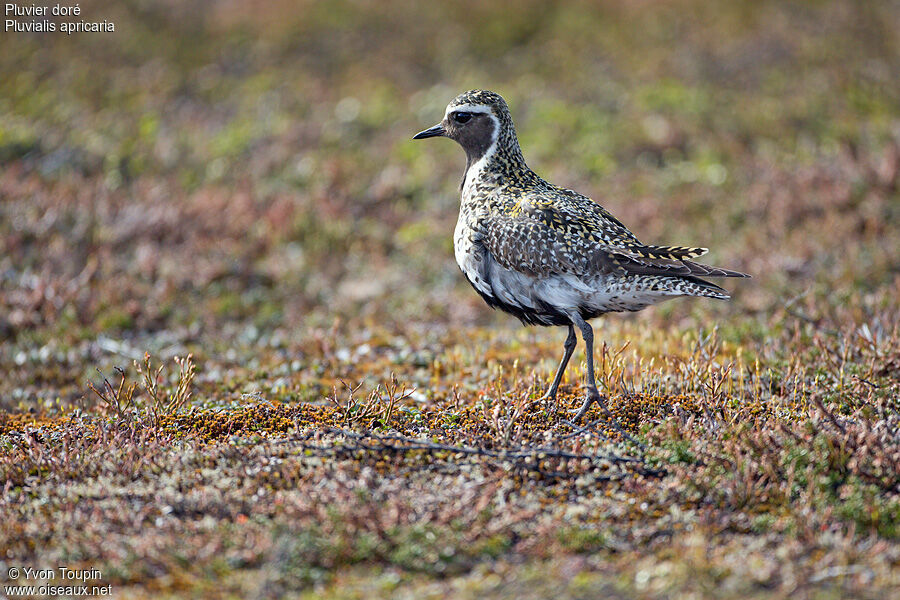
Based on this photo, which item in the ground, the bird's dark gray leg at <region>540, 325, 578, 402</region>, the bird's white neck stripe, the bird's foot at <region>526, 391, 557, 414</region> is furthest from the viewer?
the bird's white neck stripe

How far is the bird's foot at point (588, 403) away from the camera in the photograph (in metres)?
6.42

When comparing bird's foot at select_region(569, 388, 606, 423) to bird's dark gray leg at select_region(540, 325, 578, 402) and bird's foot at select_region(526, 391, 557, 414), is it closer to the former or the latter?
bird's foot at select_region(526, 391, 557, 414)

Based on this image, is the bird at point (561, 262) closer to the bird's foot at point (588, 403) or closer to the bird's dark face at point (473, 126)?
the bird's foot at point (588, 403)

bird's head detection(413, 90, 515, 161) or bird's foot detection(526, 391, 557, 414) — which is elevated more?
bird's head detection(413, 90, 515, 161)

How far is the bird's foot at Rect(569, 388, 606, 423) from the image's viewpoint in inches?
253

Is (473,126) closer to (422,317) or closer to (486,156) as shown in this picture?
(486,156)

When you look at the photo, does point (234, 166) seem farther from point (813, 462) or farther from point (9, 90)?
point (813, 462)

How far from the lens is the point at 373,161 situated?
14.3 m

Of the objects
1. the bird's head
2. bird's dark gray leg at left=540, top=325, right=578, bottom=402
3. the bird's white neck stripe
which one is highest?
the bird's head

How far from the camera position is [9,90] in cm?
1544

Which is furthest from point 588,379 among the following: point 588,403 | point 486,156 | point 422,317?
point 422,317

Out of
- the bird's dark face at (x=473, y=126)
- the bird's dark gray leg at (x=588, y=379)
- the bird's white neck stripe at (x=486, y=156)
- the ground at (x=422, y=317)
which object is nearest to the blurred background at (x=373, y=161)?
the ground at (x=422, y=317)

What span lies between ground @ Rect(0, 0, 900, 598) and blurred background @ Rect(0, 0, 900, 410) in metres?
0.06

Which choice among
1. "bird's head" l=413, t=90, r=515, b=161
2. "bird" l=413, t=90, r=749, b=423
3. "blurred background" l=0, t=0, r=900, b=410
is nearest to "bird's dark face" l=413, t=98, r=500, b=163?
"bird's head" l=413, t=90, r=515, b=161
